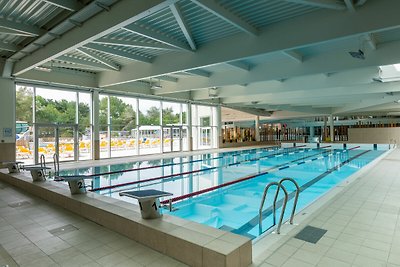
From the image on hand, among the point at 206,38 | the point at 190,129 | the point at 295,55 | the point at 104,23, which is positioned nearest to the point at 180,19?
the point at 104,23

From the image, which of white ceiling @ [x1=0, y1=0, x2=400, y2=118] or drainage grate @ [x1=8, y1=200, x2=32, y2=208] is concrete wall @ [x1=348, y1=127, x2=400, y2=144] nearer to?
white ceiling @ [x1=0, y1=0, x2=400, y2=118]

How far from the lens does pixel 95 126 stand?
11.1m

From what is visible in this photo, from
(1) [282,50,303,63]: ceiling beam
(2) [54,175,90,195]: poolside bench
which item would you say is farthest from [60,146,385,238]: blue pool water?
(1) [282,50,303,63]: ceiling beam

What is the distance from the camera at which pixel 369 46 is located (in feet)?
20.8

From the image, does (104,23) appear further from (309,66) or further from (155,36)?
(309,66)

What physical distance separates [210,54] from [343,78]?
18.6ft

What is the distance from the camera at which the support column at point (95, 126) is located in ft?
35.9

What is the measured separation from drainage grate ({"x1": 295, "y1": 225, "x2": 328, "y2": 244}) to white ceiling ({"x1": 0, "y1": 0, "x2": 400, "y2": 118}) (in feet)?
11.0

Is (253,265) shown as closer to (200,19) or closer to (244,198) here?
(244,198)

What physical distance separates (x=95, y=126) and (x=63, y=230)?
8.77 metres

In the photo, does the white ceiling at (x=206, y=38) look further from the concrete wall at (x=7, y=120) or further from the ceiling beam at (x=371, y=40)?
the concrete wall at (x=7, y=120)

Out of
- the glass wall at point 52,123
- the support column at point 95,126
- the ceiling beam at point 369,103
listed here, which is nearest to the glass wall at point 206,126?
the support column at point 95,126

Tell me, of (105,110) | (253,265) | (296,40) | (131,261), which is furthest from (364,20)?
(105,110)

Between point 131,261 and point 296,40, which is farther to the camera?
point 296,40
